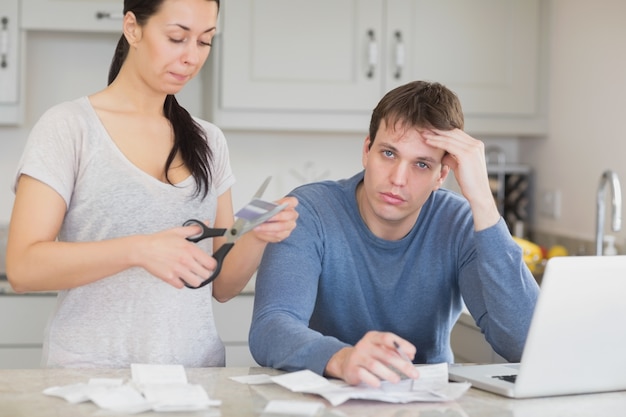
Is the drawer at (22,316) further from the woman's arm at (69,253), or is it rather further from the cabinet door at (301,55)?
the woman's arm at (69,253)

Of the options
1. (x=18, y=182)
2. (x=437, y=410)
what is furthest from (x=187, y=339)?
(x=437, y=410)

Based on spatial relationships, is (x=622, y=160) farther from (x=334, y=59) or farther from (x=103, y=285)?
(x=103, y=285)

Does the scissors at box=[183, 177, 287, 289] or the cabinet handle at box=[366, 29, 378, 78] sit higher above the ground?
the cabinet handle at box=[366, 29, 378, 78]

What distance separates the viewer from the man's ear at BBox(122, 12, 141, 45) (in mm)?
1696

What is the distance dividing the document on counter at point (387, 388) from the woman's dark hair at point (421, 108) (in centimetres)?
49

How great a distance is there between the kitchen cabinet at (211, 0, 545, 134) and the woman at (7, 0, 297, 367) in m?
1.50

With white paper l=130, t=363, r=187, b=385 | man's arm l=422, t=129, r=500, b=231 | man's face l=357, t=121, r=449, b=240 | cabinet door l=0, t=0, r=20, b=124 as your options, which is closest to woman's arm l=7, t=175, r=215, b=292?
white paper l=130, t=363, r=187, b=385

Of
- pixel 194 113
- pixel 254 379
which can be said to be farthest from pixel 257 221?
pixel 194 113

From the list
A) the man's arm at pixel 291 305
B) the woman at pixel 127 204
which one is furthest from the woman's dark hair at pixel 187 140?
the man's arm at pixel 291 305

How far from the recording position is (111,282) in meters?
1.70

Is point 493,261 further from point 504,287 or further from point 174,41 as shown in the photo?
point 174,41

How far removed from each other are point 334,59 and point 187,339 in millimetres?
1814

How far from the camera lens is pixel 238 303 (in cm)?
307

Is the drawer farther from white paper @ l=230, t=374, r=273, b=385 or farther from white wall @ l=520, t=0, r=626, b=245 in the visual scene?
white wall @ l=520, t=0, r=626, b=245
